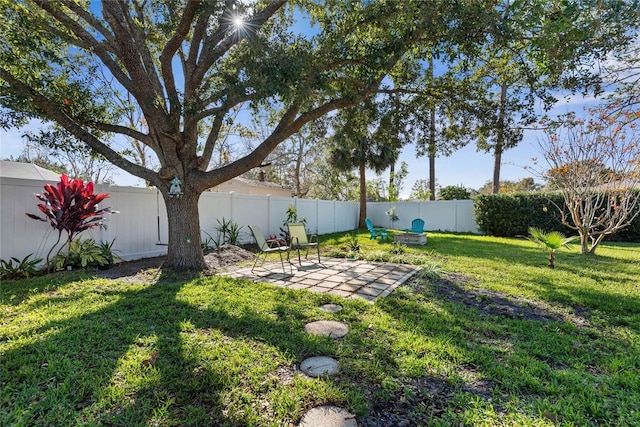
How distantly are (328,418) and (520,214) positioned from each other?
1497 centimetres

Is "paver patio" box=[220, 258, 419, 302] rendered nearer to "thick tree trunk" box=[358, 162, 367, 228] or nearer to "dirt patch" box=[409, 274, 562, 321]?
"dirt patch" box=[409, 274, 562, 321]

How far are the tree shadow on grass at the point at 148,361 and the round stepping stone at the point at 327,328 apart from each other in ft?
0.42

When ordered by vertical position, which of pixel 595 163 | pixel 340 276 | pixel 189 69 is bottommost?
pixel 340 276

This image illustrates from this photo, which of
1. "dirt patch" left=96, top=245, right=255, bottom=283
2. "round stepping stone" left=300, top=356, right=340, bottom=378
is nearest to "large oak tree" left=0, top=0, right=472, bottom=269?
"dirt patch" left=96, top=245, right=255, bottom=283

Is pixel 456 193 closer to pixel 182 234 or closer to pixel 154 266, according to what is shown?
pixel 182 234

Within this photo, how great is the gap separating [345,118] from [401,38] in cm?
343

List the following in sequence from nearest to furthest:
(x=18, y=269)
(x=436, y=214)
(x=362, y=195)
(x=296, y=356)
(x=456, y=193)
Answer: (x=296, y=356), (x=18, y=269), (x=362, y=195), (x=436, y=214), (x=456, y=193)

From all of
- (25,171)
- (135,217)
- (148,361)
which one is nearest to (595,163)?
(148,361)

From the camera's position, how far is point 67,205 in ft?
17.3

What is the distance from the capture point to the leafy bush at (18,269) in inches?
201

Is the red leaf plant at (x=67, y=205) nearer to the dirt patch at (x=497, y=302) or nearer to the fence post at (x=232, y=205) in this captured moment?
the fence post at (x=232, y=205)

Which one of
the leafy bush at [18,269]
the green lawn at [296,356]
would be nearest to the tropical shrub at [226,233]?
the leafy bush at [18,269]

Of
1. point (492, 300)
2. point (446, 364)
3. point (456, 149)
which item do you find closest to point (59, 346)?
point (446, 364)

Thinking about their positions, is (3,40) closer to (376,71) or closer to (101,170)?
(376,71)
